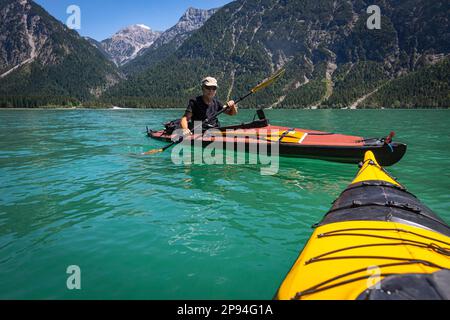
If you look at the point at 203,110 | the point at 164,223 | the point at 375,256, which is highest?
the point at 203,110

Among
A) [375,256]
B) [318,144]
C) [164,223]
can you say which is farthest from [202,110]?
[375,256]

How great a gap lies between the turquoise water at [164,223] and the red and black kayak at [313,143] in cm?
51

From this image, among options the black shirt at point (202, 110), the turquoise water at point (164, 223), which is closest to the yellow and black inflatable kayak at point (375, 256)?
the turquoise water at point (164, 223)

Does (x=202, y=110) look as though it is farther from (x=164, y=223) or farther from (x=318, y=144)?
(x=164, y=223)

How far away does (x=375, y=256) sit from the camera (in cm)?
306

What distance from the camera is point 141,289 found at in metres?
4.02

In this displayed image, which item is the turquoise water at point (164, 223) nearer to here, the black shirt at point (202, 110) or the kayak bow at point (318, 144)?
the kayak bow at point (318, 144)

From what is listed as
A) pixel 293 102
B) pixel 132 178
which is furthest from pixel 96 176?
pixel 293 102

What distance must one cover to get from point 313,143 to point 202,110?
4549mm

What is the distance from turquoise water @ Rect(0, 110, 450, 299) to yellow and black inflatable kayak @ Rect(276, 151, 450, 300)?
111 cm

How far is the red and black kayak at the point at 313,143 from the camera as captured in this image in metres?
9.42
